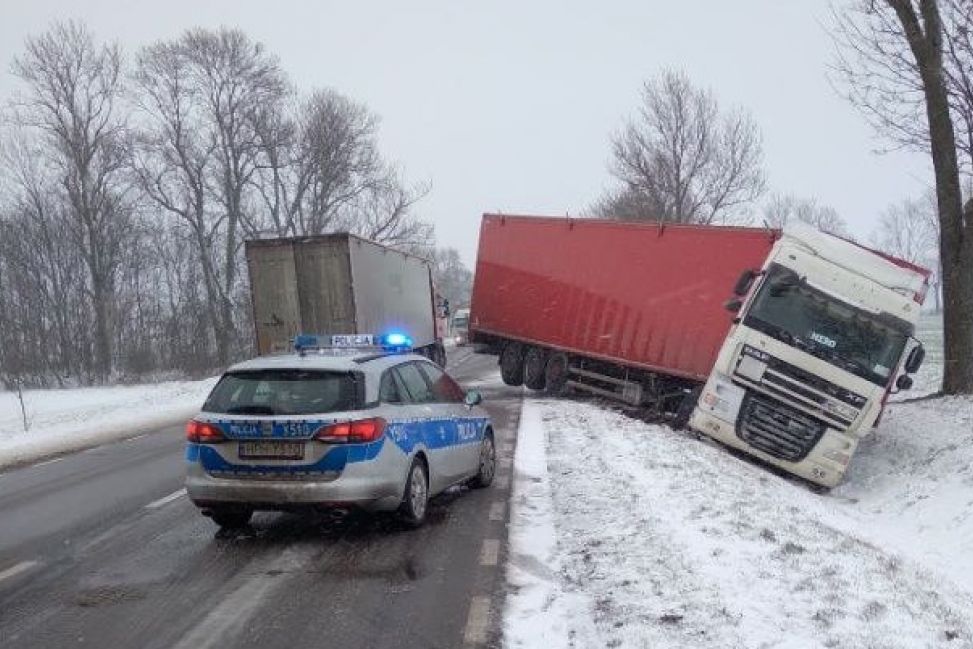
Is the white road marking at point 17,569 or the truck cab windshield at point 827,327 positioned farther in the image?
the truck cab windshield at point 827,327

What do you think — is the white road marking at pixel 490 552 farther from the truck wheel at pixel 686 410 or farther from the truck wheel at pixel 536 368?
the truck wheel at pixel 536 368

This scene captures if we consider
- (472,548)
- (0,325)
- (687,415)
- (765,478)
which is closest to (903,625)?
(472,548)

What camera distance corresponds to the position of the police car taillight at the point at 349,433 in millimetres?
7062

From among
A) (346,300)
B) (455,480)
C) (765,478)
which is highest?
(346,300)

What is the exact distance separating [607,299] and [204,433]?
1278 cm

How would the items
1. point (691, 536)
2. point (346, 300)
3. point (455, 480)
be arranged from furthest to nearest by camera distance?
point (346, 300) → point (455, 480) → point (691, 536)

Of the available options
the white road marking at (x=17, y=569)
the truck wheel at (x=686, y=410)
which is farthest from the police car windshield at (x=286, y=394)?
the truck wheel at (x=686, y=410)

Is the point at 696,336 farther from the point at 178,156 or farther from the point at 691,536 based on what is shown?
the point at 178,156

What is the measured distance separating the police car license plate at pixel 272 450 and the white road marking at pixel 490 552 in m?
1.57

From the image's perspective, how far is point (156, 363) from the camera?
48594mm

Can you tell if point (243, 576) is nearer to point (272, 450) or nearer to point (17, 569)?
point (272, 450)

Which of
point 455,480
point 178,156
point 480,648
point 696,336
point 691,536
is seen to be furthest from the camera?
point 178,156

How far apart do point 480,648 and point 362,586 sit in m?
1.47

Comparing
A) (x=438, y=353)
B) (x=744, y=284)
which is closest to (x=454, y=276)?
(x=438, y=353)
